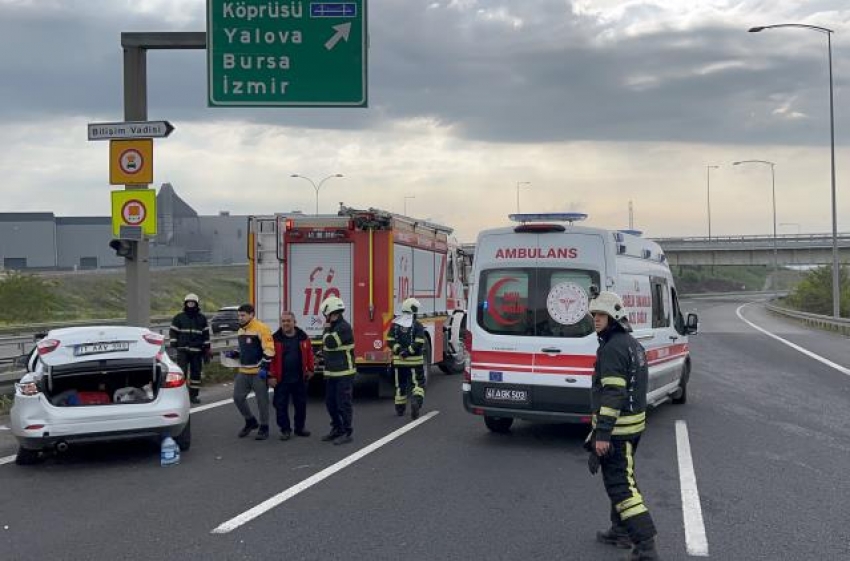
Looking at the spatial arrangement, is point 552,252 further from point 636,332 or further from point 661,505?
point 661,505

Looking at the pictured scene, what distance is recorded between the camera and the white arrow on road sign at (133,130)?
13.2 m

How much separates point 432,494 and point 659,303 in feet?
17.1

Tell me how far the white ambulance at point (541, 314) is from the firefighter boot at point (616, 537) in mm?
3199

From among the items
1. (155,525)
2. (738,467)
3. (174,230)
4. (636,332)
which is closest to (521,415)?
(636,332)

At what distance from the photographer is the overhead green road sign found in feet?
44.4

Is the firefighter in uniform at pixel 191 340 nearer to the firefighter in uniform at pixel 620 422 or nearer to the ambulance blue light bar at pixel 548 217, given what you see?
the ambulance blue light bar at pixel 548 217

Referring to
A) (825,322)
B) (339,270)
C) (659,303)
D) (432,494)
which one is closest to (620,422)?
(432,494)

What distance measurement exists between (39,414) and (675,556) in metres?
6.12

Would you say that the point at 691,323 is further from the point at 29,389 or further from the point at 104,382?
the point at 29,389

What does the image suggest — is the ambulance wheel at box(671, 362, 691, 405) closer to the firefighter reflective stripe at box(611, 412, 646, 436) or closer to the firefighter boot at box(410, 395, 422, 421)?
the firefighter boot at box(410, 395, 422, 421)

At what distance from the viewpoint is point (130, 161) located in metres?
13.5

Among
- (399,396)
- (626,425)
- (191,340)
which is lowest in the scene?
(399,396)

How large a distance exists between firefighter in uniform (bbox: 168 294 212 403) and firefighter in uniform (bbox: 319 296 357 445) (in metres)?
4.12

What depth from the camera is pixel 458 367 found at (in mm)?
18359
